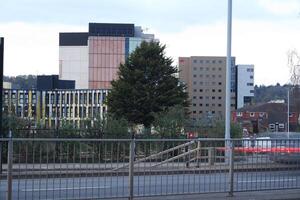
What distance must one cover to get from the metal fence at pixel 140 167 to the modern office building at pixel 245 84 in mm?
151050

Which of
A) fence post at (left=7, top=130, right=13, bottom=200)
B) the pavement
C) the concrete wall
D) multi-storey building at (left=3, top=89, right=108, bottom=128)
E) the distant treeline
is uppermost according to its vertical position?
the concrete wall

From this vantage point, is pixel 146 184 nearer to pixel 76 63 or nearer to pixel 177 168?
pixel 177 168

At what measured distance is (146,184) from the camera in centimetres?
1178

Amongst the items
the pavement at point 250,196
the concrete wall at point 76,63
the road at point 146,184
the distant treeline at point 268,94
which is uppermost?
the concrete wall at point 76,63

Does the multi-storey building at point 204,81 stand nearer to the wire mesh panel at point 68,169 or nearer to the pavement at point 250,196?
the pavement at point 250,196

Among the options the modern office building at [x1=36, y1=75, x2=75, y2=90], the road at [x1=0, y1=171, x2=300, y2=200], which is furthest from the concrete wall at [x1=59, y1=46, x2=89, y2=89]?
the road at [x1=0, y1=171, x2=300, y2=200]

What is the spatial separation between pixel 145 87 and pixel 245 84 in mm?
118984

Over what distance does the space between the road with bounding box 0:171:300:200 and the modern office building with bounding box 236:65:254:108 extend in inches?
5947

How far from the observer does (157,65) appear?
173 ft

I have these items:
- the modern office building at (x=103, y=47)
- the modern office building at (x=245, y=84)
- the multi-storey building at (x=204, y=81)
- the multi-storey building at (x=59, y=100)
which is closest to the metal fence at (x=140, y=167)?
the multi-storey building at (x=59, y=100)

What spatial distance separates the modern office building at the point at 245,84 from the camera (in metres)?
166

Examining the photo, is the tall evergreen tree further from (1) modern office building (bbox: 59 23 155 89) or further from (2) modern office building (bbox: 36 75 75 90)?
(1) modern office building (bbox: 59 23 155 89)

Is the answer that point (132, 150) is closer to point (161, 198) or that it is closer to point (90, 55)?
point (161, 198)

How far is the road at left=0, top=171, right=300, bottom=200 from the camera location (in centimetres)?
1073
